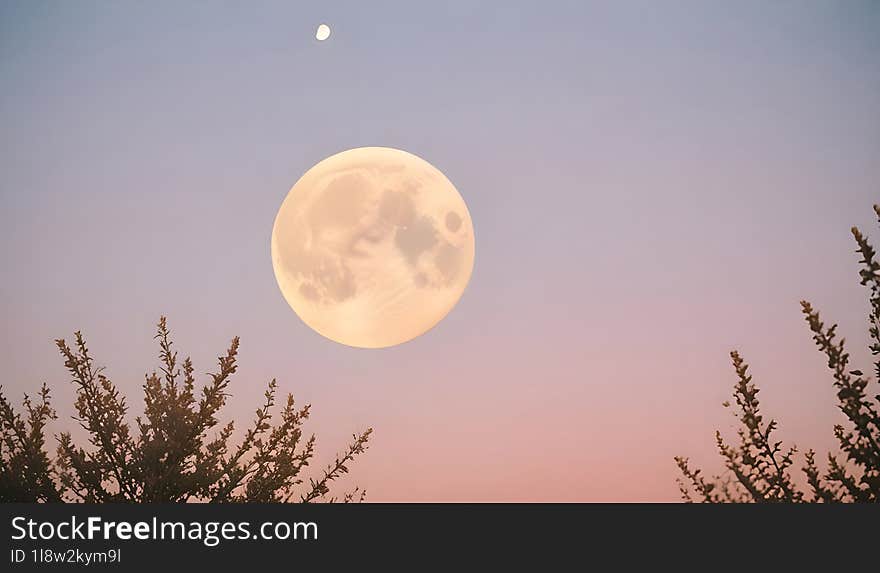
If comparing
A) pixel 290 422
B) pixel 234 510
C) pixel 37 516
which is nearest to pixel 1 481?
pixel 290 422

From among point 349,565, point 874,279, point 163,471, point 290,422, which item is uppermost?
point 290,422

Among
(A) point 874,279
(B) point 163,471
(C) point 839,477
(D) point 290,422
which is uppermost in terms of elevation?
(D) point 290,422

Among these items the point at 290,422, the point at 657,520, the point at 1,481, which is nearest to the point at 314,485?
the point at 290,422

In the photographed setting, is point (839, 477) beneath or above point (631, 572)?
above

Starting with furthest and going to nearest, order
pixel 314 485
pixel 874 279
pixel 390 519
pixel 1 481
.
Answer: pixel 314 485 → pixel 1 481 → pixel 874 279 → pixel 390 519

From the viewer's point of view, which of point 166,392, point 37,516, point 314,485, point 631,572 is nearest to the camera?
point 631,572

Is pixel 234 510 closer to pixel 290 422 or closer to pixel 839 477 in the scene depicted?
pixel 839 477

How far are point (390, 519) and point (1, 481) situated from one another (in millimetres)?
6740

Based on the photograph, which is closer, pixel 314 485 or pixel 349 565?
pixel 349 565

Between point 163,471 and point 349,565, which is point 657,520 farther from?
point 163,471

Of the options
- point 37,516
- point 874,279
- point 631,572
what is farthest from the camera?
point 874,279

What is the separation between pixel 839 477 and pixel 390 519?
3.76m

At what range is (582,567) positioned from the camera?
3.95m

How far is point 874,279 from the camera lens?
18.2 ft
